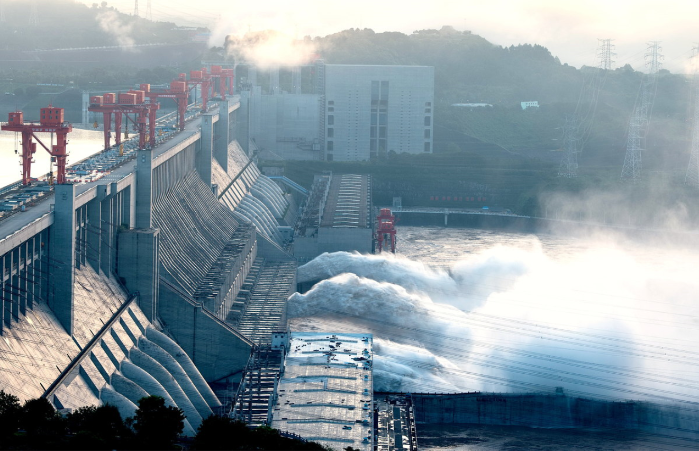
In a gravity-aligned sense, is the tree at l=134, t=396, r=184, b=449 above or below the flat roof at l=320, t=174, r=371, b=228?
below

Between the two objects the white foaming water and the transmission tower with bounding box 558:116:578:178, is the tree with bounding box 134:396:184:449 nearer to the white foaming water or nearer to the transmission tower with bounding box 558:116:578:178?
the white foaming water

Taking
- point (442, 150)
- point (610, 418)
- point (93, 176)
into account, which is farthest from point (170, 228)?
point (442, 150)

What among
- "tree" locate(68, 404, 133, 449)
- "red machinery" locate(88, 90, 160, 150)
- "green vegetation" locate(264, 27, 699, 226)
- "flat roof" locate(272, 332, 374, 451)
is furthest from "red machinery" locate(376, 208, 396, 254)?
"tree" locate(68, 404, 133, 449)

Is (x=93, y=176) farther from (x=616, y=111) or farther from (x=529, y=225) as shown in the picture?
(x=616, y=111)

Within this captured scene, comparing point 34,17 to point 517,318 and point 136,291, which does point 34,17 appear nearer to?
point 517,318

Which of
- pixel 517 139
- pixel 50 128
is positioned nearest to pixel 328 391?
pixel 50 128

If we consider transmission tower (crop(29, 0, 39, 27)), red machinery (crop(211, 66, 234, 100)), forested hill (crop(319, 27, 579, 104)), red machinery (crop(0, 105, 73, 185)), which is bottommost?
red machinery (crop(0, 105, 73, 185))

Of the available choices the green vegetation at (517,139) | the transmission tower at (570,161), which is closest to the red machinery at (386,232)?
the green vegetation at (517,139)
